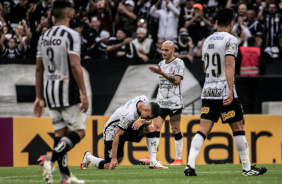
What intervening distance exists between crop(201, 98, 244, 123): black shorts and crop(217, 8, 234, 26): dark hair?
1104 mm

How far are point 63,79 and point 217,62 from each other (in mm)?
2355

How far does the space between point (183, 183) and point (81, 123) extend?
1.59m

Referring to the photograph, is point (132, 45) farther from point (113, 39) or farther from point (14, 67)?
point (14, 67)

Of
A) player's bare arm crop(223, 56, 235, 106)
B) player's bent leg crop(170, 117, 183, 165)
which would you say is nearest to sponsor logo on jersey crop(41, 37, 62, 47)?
player's bare arm crop(223, 56, 235, 106)

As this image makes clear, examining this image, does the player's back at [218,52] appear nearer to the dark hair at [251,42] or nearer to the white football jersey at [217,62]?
Answer: the white football jersey at [217,62]

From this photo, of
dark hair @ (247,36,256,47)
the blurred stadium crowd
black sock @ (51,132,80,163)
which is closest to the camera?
black sock @ (51,132,80,163)

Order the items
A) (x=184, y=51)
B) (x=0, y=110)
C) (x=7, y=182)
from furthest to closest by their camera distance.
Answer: (x=184, y=51), (x=0, y=110), (x=7, y=182)

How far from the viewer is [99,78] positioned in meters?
15.5

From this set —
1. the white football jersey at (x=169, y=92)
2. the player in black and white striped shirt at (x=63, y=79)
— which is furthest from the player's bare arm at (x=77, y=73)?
the white football jersey at (x=169, y=92)

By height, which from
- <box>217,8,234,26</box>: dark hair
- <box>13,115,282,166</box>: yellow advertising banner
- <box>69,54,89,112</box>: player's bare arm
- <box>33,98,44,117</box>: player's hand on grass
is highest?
<box>217,8,234,26</box>: dark hair

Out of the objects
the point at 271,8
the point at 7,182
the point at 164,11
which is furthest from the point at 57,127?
the point at 271,8

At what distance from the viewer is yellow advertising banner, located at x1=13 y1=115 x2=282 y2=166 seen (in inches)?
589

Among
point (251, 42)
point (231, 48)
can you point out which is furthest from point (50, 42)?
point (251, 42)

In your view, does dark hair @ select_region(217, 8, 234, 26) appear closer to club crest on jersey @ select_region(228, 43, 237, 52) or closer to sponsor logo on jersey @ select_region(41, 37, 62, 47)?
club crest on jersey @ select_region(228, 43, 237, 52)
